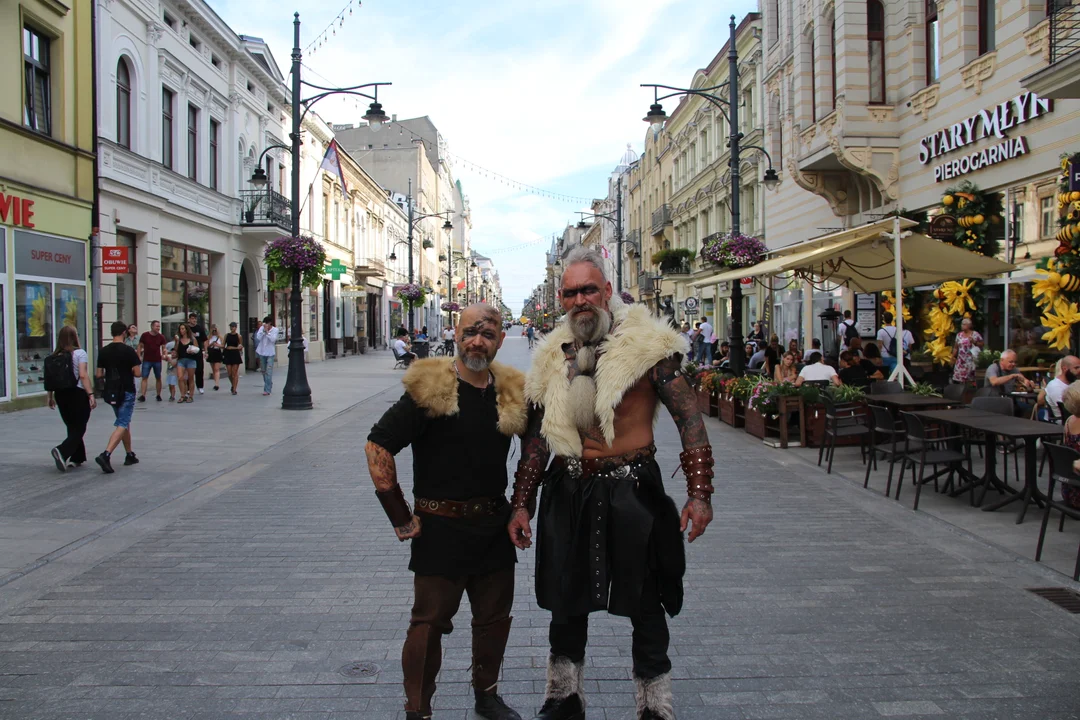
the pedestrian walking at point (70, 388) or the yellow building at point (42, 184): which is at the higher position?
the yellow building at point (42, 184)

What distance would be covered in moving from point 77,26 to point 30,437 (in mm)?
9674

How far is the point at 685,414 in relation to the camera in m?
3.16

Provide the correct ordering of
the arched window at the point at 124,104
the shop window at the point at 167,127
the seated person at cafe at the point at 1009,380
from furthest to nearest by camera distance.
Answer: the shop window at the point at 167,127 < the arched window at the point at 124,104 < the seated person at cafe at the point at 1009,380

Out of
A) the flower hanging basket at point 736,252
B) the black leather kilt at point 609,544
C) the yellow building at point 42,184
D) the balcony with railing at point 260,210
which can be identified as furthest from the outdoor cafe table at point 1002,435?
the balcony with railing at point 260,210

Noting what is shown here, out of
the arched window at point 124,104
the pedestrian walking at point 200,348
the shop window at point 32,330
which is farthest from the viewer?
the arched window at point 124,104

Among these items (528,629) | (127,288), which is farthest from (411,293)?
(528,629)

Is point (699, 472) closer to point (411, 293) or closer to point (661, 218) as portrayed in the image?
point (411, 293)

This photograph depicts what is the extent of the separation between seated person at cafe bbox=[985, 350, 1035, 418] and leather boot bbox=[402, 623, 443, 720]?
349 inches

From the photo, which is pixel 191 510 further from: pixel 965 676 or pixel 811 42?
pixel 811 42

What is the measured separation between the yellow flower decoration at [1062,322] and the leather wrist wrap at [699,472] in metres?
9.49

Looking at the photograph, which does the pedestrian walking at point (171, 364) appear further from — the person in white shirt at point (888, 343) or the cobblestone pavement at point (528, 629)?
the person in white shirt at point (888, 343)

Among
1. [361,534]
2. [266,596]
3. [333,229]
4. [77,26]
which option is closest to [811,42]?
[77,26]

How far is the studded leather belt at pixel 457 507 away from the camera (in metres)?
3.16

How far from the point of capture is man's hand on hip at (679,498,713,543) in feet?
9.97
